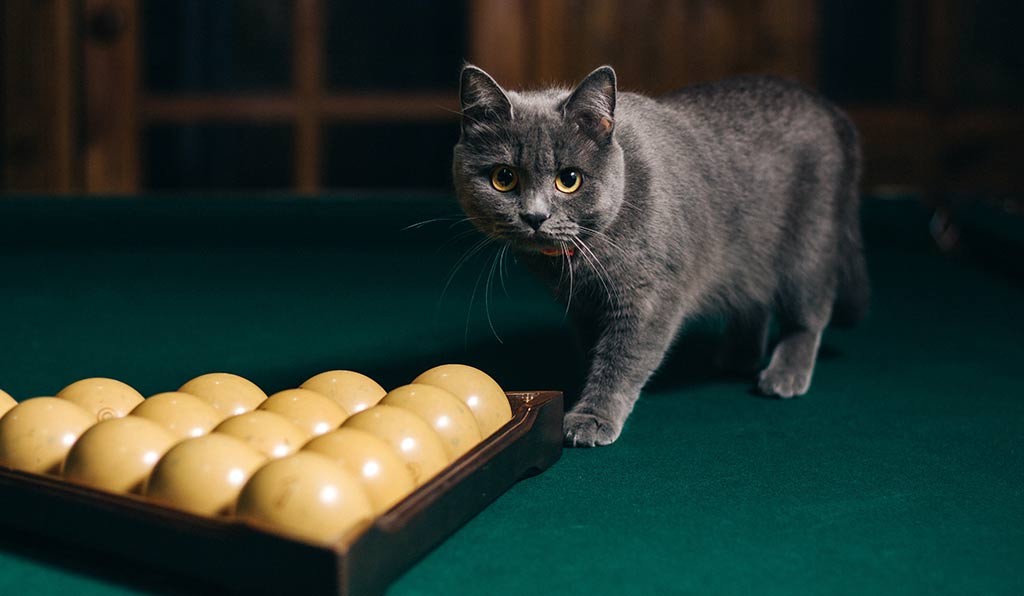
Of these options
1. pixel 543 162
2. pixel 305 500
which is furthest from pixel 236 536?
pixel 543 162

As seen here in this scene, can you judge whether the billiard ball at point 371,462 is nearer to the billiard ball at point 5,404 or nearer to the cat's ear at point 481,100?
the billiard ball at point 5,404

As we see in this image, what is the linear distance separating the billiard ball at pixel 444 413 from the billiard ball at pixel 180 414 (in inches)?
8.3

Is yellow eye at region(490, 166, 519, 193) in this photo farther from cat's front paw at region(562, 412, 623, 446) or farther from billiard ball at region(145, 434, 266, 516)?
billiard ball at region(145, 434, 266, 516)

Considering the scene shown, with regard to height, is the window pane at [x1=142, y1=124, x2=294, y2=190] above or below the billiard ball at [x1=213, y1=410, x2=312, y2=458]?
below

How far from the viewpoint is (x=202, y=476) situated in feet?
3.20

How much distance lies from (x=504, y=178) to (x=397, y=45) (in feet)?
11.8

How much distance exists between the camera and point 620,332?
1711 mm

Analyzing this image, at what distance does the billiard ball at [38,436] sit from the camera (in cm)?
109

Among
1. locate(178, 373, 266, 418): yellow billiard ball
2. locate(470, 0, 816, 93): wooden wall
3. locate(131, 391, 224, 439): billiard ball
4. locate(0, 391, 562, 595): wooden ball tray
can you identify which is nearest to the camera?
locate(0, 391, 562, 595): wooden ball tray

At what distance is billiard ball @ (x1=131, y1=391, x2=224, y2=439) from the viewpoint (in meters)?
1.13

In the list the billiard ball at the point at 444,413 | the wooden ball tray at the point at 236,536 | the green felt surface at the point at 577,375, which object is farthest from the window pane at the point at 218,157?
the wooden ball tray at the point at 236,536

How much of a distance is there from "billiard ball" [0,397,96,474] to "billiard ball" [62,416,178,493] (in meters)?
0.04

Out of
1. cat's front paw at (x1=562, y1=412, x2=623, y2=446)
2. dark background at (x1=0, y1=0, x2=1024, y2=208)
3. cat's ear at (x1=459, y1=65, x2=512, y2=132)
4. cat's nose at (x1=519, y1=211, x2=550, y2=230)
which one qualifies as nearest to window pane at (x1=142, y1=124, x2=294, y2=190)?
dark background at (x1=0, y1=0, x2=1024, y2=208)

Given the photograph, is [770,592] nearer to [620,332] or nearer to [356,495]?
[356,495]
